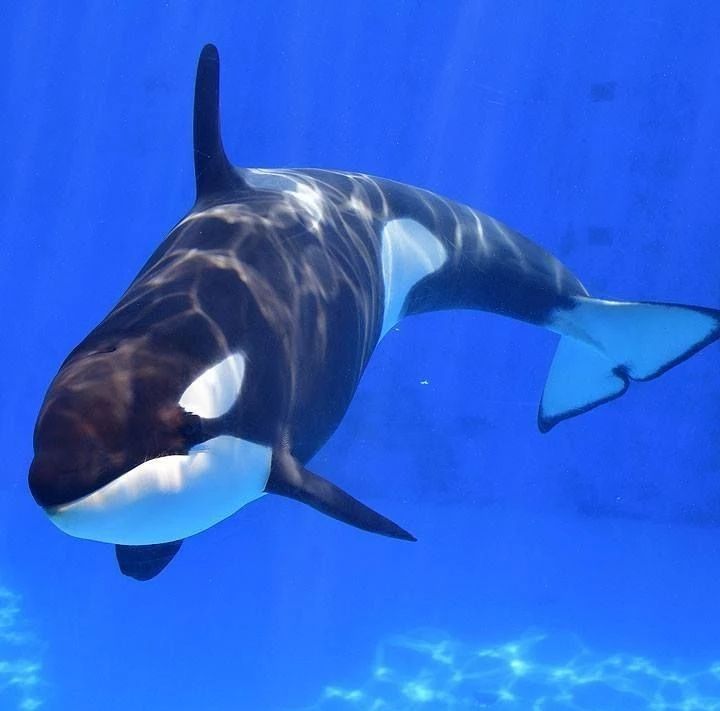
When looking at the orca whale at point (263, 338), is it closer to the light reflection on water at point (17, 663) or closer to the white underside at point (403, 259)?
the white underside at point (403, 259)

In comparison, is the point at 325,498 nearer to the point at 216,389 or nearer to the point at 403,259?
the point at 216,389

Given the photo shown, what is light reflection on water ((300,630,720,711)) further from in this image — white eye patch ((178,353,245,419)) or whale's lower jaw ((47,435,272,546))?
→ white eye patch ((178,353,245,419))

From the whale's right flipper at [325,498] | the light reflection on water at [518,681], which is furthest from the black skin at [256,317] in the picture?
the light reflection on water at [518,681]

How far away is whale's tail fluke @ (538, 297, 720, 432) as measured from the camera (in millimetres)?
5445

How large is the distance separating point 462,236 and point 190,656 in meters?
7.90

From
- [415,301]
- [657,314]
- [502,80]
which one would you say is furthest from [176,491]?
[502,80]

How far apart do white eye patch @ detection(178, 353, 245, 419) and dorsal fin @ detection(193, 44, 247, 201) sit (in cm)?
148

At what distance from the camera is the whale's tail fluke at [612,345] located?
5445 millimetres

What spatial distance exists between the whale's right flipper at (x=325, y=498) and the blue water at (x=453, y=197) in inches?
369

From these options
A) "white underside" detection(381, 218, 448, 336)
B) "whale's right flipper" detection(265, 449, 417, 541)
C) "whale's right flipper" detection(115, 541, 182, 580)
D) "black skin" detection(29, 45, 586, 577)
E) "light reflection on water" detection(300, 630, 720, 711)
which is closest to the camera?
"black skin" detection(29, 45, 586, 577)

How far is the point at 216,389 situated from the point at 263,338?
54 centimetres

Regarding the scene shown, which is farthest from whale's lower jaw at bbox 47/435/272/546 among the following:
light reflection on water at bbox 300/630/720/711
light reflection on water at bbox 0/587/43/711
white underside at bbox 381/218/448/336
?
light reflection on water at bbox 0/587/43/711

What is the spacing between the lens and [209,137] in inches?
170

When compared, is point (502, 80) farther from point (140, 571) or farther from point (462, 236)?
point (140, 571)
